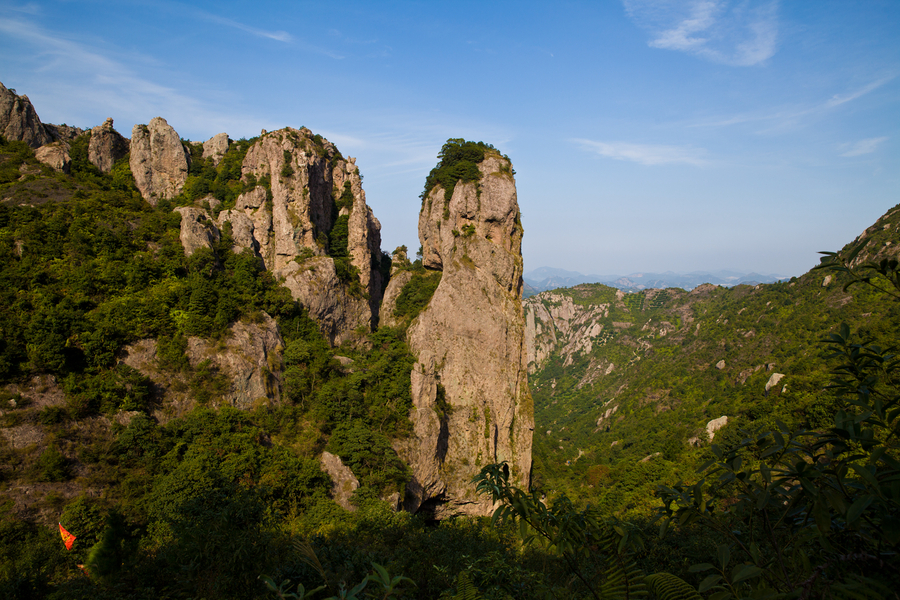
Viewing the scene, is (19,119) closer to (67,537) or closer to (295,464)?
(67,537)

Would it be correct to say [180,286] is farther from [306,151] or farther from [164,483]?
[306,151]

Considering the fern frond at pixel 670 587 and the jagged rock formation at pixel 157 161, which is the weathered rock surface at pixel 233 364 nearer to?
the jagged rock formation at pixel 157 161

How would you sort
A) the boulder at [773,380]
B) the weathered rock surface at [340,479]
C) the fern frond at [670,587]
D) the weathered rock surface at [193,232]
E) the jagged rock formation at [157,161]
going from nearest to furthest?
the fern frond at [670,587] < the weathered rock surface at [340,479] < the weathered rock surface at [193,232] < the jagged rock formation at [157,161] < the boulder at [773,380]

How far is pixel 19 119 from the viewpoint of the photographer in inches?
1265

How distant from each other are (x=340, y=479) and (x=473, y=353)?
44.8 ft

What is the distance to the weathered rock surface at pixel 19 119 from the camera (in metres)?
31.5

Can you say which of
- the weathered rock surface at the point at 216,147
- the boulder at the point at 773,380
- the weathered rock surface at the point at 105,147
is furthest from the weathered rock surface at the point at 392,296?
the boulder at the point at 773,380

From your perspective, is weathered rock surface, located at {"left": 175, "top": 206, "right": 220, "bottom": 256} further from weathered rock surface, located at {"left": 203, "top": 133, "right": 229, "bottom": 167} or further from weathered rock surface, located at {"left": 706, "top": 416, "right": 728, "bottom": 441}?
weathered rock surface, located at {"left": 706, "top": 416, "right": 728, "bottom": 441}

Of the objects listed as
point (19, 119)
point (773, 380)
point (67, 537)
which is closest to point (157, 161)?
point (19, 119)

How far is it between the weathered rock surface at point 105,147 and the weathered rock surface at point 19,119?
11.0 feet

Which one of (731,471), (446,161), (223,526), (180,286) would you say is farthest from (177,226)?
(731,471)

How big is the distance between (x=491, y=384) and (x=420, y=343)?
669 centimetres

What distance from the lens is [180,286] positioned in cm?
2591

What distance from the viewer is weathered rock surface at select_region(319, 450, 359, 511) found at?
22.1 metres
